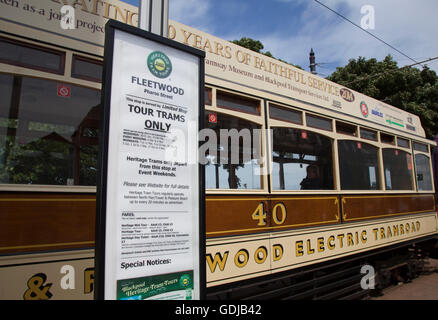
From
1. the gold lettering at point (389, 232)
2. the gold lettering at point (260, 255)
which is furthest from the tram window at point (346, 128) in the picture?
the gold lettering at point (260, 255)

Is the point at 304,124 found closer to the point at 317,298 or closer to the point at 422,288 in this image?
the point at 317,298

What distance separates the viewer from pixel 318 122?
3.99 meters

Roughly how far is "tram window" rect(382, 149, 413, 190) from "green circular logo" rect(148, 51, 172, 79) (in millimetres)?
4399

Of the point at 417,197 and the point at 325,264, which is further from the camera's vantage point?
the point at 417,197

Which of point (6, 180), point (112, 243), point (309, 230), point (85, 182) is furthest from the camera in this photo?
point (309, 230)

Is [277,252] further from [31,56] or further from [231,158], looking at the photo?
[31,56]

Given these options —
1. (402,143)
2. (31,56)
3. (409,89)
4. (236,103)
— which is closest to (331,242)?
(236,103)

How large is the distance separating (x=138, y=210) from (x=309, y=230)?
100.0 inches

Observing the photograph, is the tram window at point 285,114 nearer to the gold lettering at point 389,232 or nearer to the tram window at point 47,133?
the tram window at point 47,133

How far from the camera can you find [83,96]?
7.29 ft

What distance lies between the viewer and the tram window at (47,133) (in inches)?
76.5

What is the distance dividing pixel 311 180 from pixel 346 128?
3.78 feet

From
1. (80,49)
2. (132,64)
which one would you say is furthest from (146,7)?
(80,49)

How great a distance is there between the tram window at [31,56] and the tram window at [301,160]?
2.10 metres
